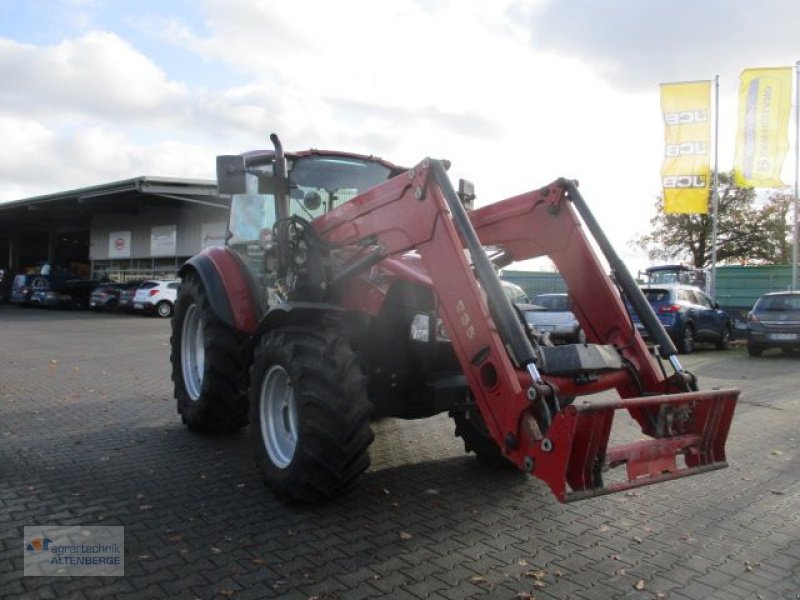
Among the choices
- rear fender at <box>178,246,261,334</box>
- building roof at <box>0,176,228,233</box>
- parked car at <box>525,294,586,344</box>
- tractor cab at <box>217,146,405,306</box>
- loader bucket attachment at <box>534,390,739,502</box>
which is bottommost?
loader bucket attachment at <box>534,390,739,502</box>

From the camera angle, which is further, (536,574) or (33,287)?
(33,287)

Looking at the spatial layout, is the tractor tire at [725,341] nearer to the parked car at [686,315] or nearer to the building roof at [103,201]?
the parked car at [686,315]

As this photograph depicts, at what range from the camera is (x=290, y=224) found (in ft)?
17.4

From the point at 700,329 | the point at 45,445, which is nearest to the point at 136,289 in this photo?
the point at 700,329

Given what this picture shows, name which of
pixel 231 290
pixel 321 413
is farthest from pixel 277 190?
pixel 321 413

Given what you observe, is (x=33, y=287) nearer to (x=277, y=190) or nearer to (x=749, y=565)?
(x=277, y=190)

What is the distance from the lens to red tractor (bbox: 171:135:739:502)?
11.6ft

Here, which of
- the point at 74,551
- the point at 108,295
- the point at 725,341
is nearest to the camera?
the point at 74,551

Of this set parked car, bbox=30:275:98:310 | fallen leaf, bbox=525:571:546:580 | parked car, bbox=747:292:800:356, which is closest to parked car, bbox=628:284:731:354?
parked car, bbox=747:292:800:356

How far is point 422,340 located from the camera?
15.0 feet

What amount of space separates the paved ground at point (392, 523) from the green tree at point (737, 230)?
1613 inches

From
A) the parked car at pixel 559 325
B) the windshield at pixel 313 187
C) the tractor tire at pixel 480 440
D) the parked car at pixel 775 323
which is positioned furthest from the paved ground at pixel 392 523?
the parked car at pixel 775 323

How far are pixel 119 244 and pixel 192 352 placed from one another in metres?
33.4

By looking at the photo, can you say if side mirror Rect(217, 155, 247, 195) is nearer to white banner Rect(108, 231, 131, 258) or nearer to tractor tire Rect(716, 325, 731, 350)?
tractor tire Rect(716, 325, 731, 350)
